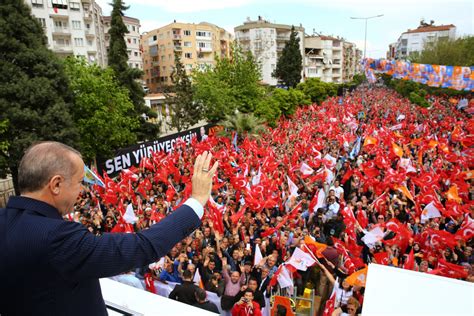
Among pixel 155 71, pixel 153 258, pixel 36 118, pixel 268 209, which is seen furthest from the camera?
pixel 155 71

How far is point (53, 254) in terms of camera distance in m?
1.36

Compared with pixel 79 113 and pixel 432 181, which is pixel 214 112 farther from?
pixel 432 181

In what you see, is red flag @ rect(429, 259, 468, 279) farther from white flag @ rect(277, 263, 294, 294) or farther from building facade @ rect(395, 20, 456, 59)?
building facade @ rect(395, 20, 456, 59)

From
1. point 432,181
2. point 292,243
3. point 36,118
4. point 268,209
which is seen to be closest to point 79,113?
point 36,118

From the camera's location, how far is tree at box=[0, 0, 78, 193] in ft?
47.5

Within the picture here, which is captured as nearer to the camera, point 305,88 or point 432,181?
point 432,181

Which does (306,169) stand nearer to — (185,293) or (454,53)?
(185,293)

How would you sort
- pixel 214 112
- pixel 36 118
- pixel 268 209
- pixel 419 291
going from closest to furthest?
pixel 419 291 → pixel 268 209 → pixel 36 118 → pixel 214 112

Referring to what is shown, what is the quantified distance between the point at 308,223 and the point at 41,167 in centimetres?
852

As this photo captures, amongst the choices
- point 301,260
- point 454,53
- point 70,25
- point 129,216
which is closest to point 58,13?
point 70,25

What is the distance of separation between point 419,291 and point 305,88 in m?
47.3

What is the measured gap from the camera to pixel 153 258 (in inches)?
57.3

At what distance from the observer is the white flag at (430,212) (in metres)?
8.66

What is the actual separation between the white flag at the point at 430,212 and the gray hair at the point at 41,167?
30.0ft
